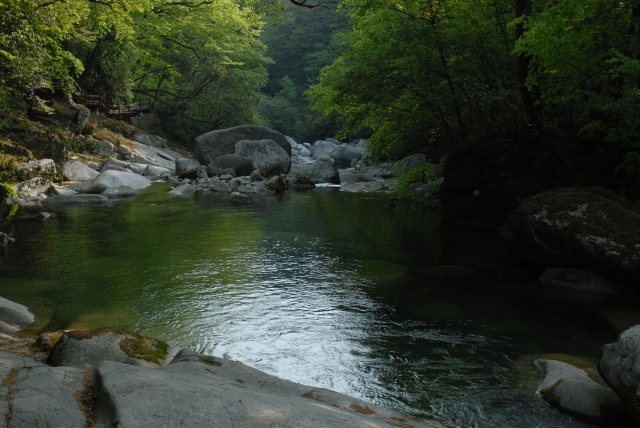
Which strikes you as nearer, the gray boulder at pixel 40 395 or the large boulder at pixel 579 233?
the gray boulder at pixel 40 395

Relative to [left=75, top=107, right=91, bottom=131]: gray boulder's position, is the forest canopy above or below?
above

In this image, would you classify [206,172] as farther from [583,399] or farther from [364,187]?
[583,399]

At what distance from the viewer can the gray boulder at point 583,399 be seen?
15.6ft

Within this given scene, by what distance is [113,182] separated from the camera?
20.4 m

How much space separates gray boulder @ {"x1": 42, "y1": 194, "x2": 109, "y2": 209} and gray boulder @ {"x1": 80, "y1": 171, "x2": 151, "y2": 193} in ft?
4.83

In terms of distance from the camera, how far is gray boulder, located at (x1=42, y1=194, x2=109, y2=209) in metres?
17.1

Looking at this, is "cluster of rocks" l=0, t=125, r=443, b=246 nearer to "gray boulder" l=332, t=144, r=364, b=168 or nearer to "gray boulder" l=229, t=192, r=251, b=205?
"gray boulder" l=229, t=192, r=251, b=205

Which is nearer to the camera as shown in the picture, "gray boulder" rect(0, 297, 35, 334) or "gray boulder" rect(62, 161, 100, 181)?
"gray boulder" rect(0, 297, 35, 334)

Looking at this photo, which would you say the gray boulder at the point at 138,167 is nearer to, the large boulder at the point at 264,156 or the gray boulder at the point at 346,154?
the large boulder at the point at 264,156

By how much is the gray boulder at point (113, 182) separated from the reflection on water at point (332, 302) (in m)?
5.51

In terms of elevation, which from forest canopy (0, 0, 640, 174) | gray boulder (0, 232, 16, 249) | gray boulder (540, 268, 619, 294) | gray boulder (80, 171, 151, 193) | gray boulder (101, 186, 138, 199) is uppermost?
forest canopy (0, 0, 640, 174)

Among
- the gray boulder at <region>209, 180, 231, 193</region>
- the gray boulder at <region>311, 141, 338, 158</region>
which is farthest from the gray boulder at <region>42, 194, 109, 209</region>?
the gray boulder at <region>311, 141, 338, 158</region>

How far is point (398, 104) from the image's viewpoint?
55.9 ft

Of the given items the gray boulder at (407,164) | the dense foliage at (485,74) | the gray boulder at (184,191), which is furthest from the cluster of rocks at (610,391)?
the gray boulder at (184,191)
